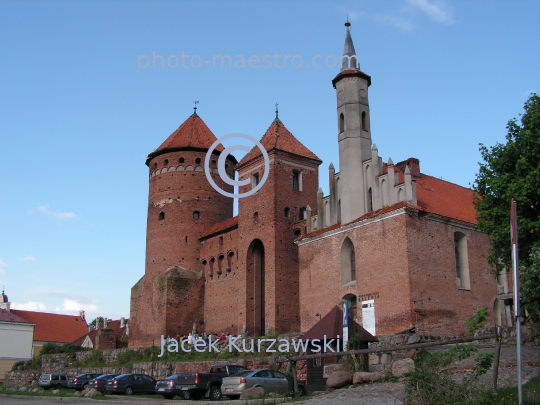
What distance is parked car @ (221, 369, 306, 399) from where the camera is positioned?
1933 centimetres

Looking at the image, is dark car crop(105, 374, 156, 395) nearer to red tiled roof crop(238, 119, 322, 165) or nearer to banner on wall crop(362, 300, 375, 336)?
banner on wall crop(362, 300, 375, 336)

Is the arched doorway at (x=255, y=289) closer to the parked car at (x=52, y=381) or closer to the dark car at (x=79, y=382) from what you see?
the dark car at (x=79, y=382)

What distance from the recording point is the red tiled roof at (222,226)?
3847cm

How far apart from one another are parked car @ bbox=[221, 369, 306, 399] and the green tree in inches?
377

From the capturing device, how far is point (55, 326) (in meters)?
66.0

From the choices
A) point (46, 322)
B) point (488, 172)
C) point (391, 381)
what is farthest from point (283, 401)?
point (46, 322)

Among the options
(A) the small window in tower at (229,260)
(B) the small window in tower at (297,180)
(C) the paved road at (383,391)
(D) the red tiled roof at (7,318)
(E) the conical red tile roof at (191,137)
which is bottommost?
(C) the paved road at (383,391)

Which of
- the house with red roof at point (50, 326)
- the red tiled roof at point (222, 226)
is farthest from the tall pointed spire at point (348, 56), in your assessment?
the house with red roof at point (50, 326)

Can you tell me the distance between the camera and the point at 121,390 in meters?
25.2

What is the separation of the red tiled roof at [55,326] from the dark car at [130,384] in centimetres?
4093

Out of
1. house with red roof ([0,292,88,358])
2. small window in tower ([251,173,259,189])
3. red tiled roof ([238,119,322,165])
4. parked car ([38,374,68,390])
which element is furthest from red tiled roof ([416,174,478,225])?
house with red roof ([0,292,88,358])

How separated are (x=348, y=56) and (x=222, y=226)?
44.9 feet

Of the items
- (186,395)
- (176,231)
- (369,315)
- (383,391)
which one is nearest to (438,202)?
(369,315)

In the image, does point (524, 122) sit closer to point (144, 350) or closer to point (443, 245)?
point (443, 245)
